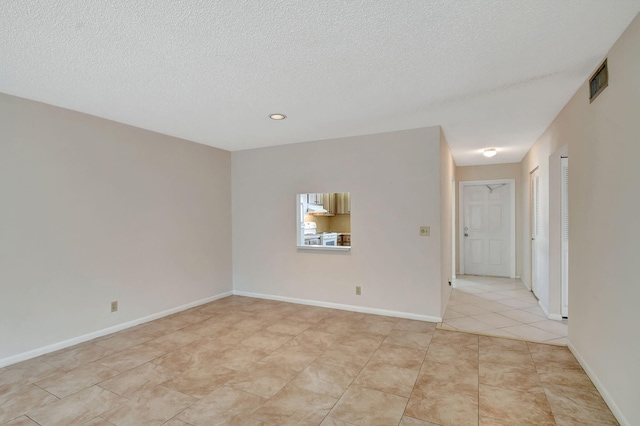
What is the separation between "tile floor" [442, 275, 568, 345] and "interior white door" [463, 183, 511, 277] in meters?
0.87

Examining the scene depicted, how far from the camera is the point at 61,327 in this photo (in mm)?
3137

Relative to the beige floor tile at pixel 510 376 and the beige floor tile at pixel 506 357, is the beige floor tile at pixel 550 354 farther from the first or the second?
the beige floor tile at pixel 510 376

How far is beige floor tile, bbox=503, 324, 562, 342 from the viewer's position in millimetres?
3295

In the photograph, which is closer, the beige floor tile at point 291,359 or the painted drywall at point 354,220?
the beige floor tile at point 291,359

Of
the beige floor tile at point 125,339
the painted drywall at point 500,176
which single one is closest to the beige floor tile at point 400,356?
the beige floor tile at point 125,339

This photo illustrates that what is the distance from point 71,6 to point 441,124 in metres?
3.41

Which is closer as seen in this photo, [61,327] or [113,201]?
[61,327]

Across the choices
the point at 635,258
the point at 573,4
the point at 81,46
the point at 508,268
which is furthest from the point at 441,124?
the point at 508,268

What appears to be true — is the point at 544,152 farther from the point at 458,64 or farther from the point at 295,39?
the point at 295,39

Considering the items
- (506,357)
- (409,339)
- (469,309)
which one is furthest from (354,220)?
(506,357)

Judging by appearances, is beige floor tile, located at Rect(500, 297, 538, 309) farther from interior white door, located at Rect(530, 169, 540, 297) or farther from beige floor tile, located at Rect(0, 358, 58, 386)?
beige floor tile, located at Rect(0, 358, 58, 386)

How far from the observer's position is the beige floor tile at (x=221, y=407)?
2038 mm

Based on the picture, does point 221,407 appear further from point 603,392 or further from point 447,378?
point 603,392

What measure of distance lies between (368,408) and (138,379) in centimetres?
183
